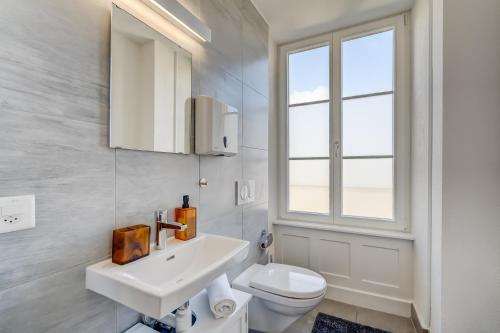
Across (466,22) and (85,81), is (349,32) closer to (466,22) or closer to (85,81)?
(466,22)

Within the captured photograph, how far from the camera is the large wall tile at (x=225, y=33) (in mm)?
1452

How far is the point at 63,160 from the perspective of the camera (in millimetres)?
762

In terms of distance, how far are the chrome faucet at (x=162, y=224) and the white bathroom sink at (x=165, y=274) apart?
0.07 m

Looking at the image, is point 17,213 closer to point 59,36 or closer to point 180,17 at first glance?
point 59,36

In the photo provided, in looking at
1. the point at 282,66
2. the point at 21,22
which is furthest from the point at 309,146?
the point at 21,22

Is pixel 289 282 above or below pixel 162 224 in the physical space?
below

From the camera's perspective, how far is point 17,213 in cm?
65

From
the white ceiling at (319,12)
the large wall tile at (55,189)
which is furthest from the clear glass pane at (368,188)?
the large wall tile at (55,189)

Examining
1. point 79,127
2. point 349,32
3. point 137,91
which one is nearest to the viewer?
point 79,127

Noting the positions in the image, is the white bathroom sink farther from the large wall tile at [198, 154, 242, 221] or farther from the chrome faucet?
the large wall tile at [198, 154, 242, 221]

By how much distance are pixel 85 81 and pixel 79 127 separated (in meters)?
0.16

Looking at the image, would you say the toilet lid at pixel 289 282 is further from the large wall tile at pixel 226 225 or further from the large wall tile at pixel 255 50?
the large wall tile at pixel 255 50

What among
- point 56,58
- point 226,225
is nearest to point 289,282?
point 226,225

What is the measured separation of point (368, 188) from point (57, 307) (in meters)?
2.15
